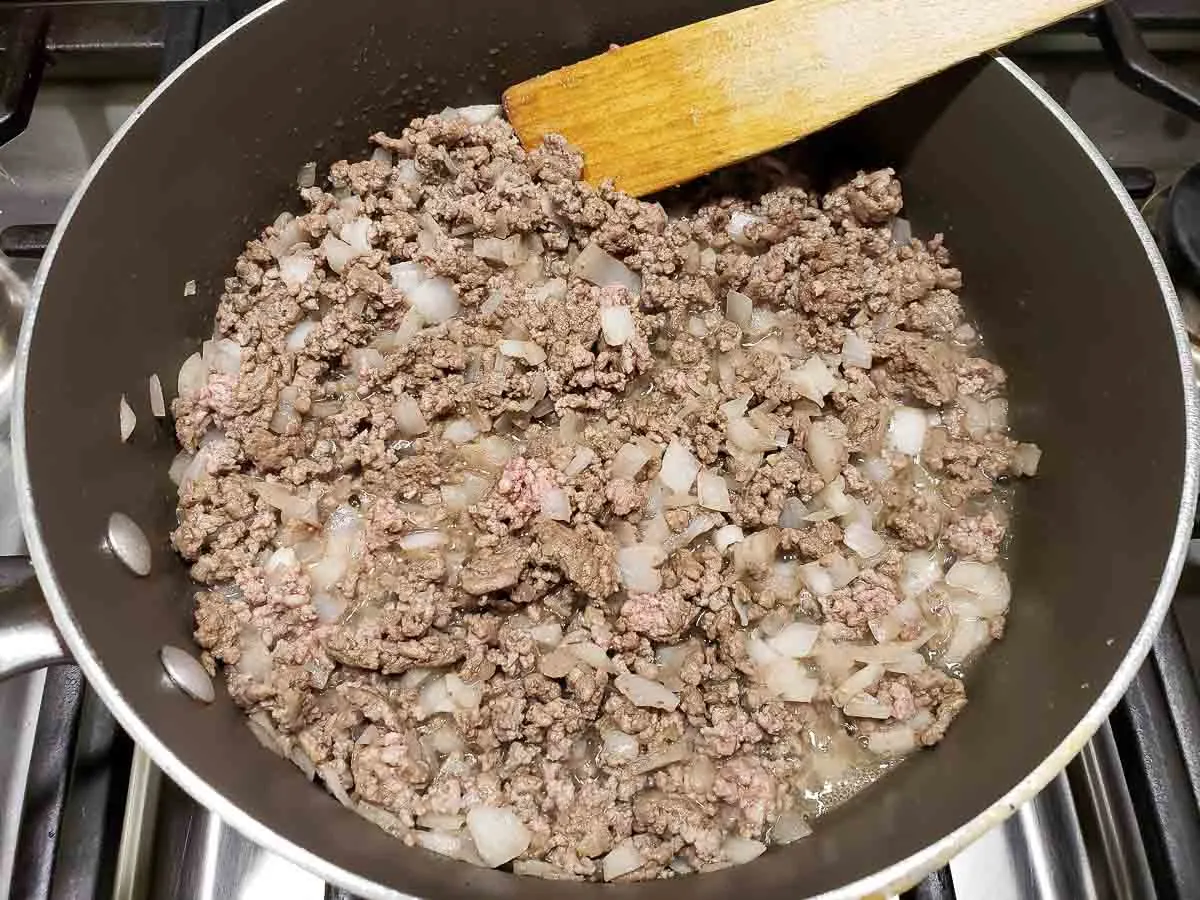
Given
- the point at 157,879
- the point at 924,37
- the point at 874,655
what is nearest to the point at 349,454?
the point at 157,879

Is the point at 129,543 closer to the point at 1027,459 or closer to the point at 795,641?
the point at 795,641

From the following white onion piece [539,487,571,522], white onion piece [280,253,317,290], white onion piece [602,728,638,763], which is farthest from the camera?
white onion piece [280,253,317,290]

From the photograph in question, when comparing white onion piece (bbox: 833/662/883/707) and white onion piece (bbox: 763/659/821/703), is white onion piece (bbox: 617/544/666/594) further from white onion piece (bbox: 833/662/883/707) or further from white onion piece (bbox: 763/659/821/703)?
white onion piece (bbox: 833/662/883/707)

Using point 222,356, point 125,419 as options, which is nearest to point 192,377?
point 222,356

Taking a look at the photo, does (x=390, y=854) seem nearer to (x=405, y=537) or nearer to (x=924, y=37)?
(x=405, y=537)

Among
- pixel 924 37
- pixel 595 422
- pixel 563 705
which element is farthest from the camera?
pixel 595 422

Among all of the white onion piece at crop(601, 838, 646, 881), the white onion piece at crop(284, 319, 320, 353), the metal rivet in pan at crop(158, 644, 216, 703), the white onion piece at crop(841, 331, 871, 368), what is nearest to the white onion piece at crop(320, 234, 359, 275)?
the white onion piece at crop(284, 319, 320, 353)

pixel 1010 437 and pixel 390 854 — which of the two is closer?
pixel 390 854
